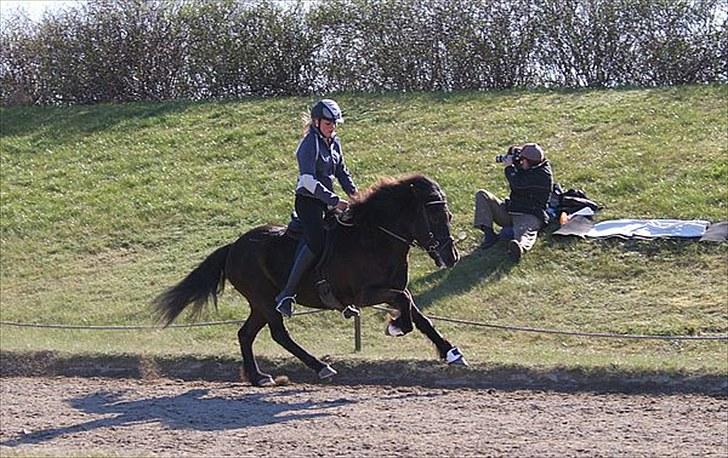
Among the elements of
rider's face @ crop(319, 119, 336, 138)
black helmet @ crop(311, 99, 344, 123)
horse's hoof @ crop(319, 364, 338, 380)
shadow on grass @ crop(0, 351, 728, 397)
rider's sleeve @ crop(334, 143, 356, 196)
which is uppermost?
black helmet @ crop(311, 99, 344, 123)

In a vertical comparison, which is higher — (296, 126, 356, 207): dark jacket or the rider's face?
the rider's face

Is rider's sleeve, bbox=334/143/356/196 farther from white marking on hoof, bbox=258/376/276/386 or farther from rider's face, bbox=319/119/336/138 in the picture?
white marking on hoof, bbox=258/376/276/386

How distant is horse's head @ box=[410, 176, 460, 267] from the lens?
1136 cm

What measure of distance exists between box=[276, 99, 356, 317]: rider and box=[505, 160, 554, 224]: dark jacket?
16.9ft

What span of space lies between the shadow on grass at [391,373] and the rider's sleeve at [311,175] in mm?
2139

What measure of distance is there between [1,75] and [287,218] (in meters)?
12.3

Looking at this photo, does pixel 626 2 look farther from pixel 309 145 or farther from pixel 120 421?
pixel 120 421

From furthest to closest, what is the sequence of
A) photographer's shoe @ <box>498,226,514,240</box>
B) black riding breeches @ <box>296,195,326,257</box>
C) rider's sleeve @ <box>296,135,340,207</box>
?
photographer's shoe @ <box>498,226,514,240</box> → black riding breeches @ <box>296,195,326,257</box> → rider's sleeve @ <box>296,135,340,207</box>

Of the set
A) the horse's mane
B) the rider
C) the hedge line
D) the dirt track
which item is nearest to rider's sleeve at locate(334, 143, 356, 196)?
the rider

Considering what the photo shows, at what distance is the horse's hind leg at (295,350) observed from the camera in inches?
477

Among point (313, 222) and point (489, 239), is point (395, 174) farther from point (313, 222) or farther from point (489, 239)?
point (313, 222)

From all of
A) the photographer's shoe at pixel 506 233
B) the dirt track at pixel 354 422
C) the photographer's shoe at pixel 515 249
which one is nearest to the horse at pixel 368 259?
the dirt track at pixel 354 422

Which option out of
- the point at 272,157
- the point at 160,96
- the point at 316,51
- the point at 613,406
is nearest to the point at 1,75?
the point at 160,96

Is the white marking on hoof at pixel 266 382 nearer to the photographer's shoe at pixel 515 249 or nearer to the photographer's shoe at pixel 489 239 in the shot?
the photographer's shoe at pixel 515 249
